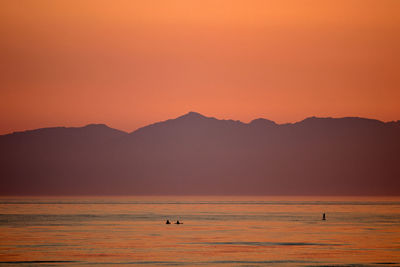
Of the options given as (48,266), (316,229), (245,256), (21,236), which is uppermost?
(316,229)

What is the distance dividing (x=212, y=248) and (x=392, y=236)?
24.4 meters

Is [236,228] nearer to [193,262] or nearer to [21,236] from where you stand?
[21,236]

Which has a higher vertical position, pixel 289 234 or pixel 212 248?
pixel 289 234

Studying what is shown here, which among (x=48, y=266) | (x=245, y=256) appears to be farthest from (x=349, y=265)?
(x=48, y=266)

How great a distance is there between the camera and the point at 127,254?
2655 inches

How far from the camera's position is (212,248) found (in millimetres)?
72625

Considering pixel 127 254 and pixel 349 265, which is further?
pixel 127 254

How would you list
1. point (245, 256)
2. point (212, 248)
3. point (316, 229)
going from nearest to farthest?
1. point (245, 256)
2. point (212, 248)
3. point (316, 229)

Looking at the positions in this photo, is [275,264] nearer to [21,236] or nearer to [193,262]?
[193,262]

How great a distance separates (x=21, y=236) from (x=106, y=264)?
94.2ft

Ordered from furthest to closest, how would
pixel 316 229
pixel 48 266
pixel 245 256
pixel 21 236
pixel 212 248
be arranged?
pixel 316 229
pixel 21 236
pixel 212 248
pixel 245 256
pixel 48 266

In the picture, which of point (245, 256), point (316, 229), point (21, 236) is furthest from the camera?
point (316, 229)

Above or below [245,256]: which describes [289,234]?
above

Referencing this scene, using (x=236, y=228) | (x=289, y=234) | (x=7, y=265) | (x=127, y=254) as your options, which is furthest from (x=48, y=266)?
(x=236, y=228)
